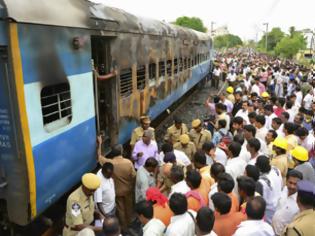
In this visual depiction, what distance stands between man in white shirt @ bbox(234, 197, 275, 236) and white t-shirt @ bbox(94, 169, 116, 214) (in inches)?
75.1

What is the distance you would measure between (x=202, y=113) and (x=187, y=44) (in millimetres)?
2945

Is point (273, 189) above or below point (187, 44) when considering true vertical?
below

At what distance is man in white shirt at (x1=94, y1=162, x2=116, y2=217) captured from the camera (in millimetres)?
4398

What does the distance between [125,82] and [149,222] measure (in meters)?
3.88

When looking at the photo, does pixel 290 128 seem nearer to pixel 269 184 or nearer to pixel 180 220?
pixel 269 184

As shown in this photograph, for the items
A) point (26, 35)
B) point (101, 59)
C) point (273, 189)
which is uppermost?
point (26, 35)

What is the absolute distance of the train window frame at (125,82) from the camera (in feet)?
21.3

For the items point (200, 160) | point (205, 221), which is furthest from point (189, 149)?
point (205, 221)

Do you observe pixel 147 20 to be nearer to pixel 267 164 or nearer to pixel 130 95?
pixel 130 95

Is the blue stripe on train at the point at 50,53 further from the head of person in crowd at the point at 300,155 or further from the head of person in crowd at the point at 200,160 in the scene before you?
the head of person in crowd at the point at 300,155

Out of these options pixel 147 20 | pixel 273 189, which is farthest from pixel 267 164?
pixel 147 20

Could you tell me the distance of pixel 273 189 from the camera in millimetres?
4262

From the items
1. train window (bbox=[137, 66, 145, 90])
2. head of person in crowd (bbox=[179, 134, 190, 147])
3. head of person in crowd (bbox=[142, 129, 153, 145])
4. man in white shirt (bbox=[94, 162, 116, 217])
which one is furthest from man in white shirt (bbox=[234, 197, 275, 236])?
train window (bbox=[137, 66, 145, 90])

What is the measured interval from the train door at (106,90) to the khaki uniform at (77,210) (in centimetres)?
218
